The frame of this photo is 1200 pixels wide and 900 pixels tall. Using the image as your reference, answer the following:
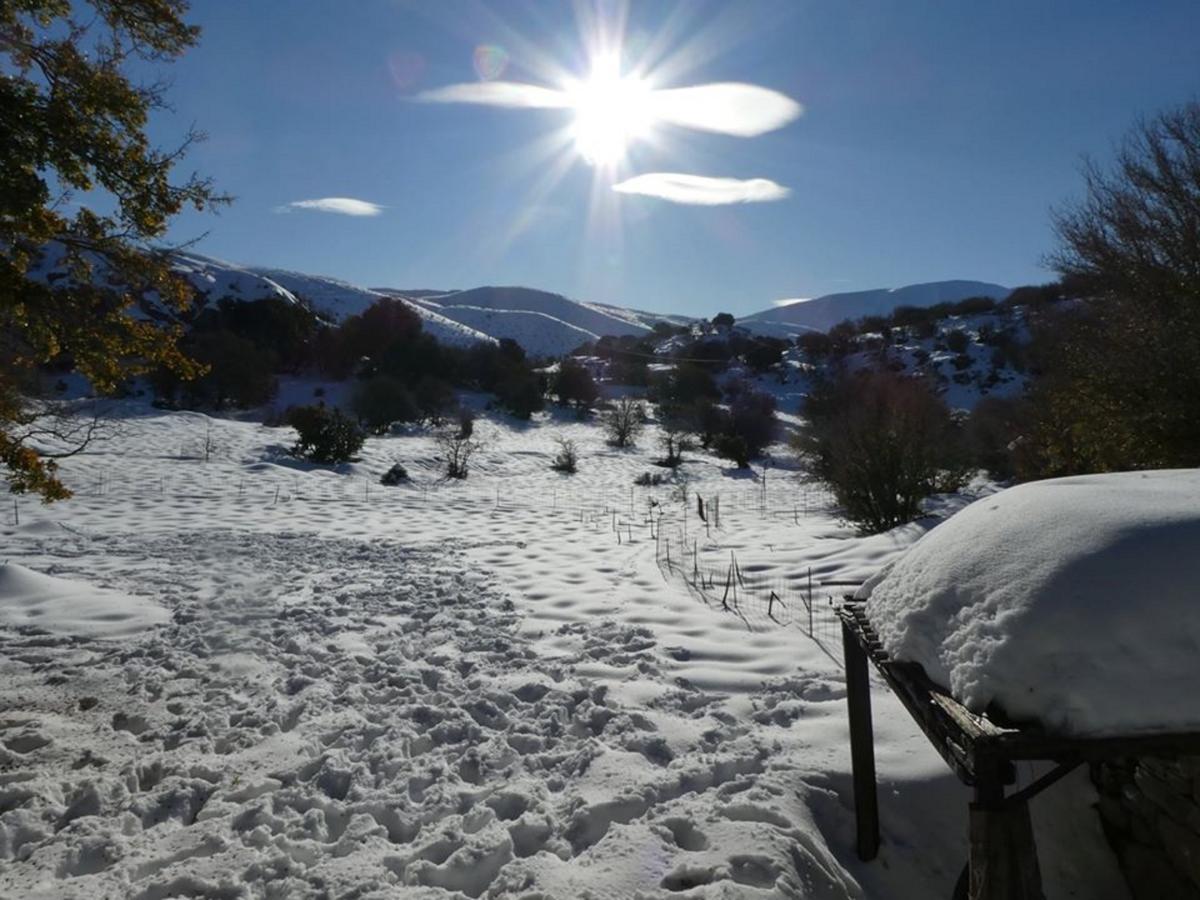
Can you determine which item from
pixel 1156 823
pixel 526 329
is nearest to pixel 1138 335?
pixel 1156 823

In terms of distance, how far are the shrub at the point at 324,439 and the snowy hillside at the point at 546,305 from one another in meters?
120

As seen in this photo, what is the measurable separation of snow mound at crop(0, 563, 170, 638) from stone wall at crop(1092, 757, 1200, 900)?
6.76m

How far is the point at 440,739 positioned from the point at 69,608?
13.8 ft

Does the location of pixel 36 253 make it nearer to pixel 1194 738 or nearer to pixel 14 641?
pixel 14 641

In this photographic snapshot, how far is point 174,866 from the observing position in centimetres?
297

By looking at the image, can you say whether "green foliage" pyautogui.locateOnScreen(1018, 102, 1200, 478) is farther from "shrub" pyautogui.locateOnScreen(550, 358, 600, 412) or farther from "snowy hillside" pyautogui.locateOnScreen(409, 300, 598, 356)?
"snowy hillside" pyautogui.locateOnScreen(409, 300, 598, 356)

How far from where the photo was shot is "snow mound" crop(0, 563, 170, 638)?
5.76 m

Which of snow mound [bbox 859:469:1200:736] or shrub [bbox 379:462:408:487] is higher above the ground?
snow mound [bbox 859:469:1200:736]

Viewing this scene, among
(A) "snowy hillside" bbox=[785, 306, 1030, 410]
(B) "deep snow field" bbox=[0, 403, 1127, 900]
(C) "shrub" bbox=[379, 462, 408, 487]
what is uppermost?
(A) "snowy hillside" bbox=[785, 306, 1030, 410]

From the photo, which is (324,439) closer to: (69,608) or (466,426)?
(466,426)

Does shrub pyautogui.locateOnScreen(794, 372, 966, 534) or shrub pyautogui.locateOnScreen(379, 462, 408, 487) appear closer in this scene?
shrub pyautogui.locateOnScreen(794, 372, 966, 534)

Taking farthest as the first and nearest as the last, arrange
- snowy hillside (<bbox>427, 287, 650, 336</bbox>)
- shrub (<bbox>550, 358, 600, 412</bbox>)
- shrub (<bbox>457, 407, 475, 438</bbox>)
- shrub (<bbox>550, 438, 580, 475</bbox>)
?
snowy hillside (<bbox>427, 287, 650, 336</bbox>), shrub (<bbox>550, 358, 600, 412</bbox>), shrub (<bbox>457, 407, 475, 438</bbox>), shrub (<bbox>550, 438, 580, 475</bbox>)

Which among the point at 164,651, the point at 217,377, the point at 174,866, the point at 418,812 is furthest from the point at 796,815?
the point at 217,377

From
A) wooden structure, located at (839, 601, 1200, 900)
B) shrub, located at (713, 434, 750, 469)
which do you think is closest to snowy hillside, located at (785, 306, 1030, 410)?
shrub, located at (713, 434, 750, 469)
